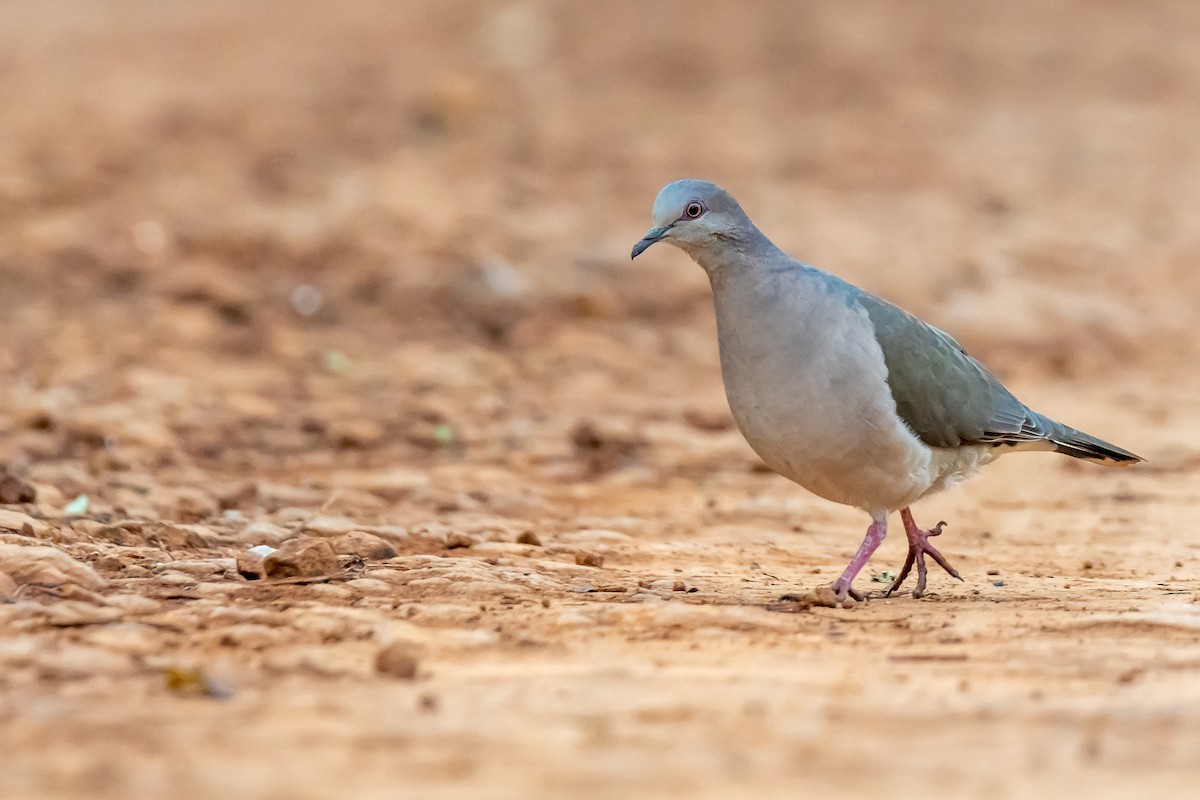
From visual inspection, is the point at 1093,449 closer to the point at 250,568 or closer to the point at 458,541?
the point at 458,541

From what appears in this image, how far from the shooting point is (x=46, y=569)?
4.11 meters

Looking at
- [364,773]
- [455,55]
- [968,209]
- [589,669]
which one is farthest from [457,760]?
[455,55]

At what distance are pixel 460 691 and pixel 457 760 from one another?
1.47 ft

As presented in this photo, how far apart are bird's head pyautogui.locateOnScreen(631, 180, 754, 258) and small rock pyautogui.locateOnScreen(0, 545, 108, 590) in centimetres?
189

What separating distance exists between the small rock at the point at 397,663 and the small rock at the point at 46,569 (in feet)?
3.50

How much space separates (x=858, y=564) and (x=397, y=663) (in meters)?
1.69

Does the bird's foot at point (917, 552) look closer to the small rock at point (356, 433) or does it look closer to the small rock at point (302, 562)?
the small rock at point (302, 562)

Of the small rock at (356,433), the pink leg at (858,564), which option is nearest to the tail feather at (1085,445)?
the pink leg at (858,564)

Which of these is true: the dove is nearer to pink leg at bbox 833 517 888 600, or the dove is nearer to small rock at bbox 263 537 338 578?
pink leg at bbox 833 517 888 600

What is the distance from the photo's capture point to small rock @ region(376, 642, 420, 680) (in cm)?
348

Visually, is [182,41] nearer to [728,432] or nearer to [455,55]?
[455,55]

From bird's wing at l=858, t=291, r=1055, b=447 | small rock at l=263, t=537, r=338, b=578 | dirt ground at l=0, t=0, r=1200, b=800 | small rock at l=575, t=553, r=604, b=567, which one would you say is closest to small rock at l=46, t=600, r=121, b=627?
dirt ground at l=0, t=0, r=1200, b=800

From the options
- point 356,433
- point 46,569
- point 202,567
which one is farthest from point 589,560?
point 356,433

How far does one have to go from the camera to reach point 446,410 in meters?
7.79
